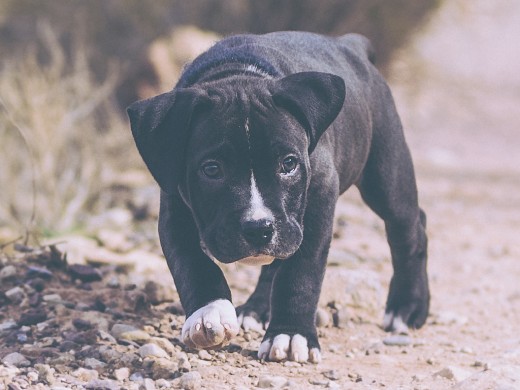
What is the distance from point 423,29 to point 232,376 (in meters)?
9.89

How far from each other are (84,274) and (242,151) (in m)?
1.97

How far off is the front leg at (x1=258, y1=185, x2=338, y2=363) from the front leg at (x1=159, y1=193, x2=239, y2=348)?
0.27 meters

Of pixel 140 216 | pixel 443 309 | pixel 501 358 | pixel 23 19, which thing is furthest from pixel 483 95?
pixel 501 358

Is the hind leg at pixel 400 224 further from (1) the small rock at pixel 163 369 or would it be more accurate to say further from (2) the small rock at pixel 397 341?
(1) the small rock at pixel 163 369

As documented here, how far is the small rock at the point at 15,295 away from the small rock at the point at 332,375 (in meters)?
1.72

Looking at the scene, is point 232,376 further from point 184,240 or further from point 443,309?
point 443,309

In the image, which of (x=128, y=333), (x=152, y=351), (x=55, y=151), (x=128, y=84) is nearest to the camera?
(x=152, y=351)

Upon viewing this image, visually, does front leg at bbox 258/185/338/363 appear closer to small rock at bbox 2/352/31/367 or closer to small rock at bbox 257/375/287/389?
small rock at bbox 257/375/287/389

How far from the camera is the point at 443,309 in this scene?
6.84m

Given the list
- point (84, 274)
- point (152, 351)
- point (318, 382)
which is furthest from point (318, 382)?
point (84, 274)

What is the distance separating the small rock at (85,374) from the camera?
445 cm

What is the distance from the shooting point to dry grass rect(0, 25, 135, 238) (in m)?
9.84

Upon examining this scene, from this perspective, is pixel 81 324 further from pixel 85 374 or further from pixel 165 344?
pixel 85 374

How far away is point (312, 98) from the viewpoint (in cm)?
455
